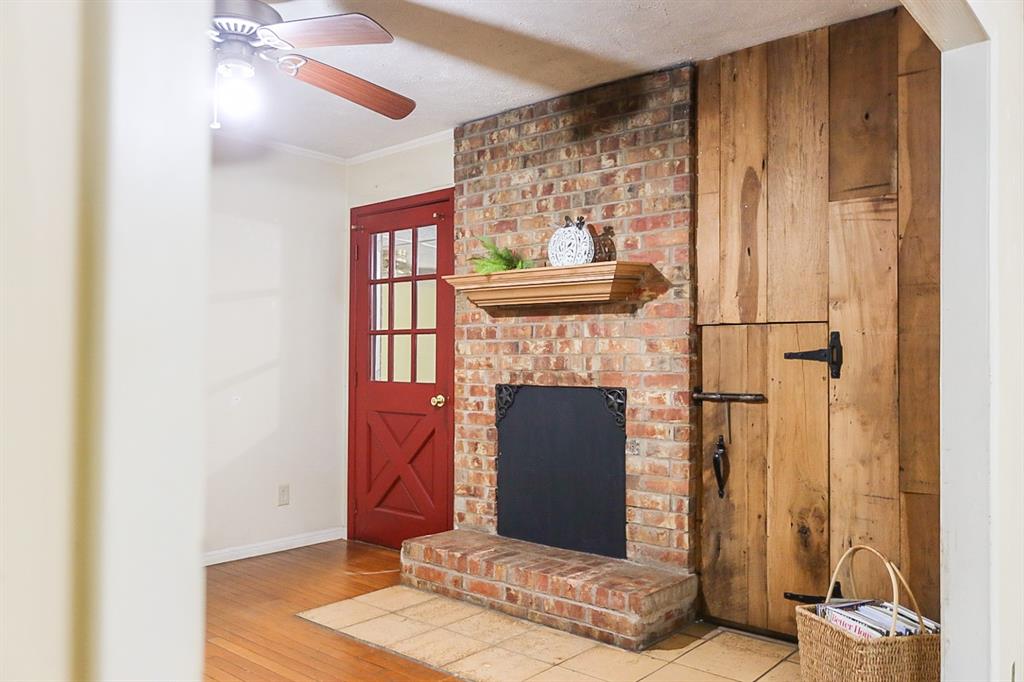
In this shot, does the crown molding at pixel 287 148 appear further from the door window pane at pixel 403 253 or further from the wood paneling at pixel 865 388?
the wood paneling at pixel 865 388

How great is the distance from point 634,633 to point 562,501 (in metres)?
0.90

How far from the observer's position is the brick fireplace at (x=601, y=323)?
11.2ft

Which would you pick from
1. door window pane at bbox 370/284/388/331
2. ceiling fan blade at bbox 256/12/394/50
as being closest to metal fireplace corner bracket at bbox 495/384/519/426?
door window pane at bbox 370/284/388/331

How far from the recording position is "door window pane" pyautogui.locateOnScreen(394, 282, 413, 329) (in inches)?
187

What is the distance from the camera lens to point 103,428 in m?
0.42

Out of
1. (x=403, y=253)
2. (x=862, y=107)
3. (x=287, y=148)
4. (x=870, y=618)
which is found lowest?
(x=870, y=618)

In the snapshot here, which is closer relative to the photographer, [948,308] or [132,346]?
[132,346]

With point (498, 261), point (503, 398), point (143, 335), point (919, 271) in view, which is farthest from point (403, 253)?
point (143, 335)

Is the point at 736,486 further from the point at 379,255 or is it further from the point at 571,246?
the point at 379,255

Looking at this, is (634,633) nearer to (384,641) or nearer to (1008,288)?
(384,641)

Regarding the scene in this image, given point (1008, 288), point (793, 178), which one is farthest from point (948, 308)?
point (793, 178)

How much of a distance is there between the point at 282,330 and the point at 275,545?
1331mm

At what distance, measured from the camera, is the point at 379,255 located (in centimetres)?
496

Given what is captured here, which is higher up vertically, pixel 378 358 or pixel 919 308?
pixel 919 308
